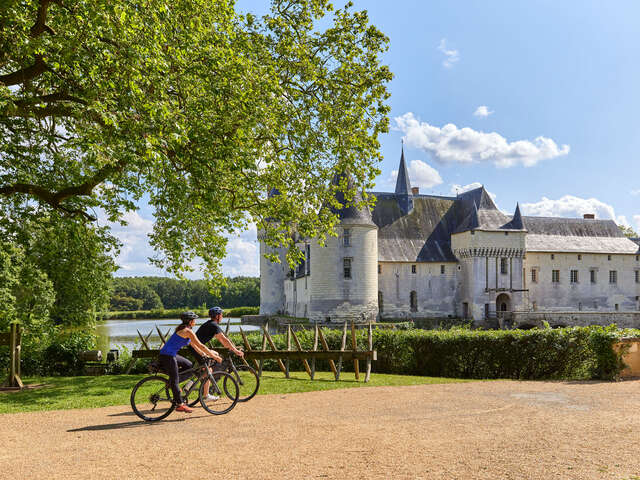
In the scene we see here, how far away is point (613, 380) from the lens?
11383mm

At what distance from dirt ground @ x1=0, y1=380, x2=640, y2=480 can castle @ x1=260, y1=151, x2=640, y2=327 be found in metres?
28.4

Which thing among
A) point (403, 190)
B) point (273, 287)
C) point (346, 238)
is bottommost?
point (273, 287)

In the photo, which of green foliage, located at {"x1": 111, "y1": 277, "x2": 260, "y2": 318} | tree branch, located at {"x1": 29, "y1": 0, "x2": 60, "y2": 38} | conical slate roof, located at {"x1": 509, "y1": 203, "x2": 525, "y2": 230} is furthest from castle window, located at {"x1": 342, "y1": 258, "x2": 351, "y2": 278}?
green foliage, located at {"x1": 111, "y1": 277, "x2": 260, "y2": 318}

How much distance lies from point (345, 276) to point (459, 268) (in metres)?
12.6

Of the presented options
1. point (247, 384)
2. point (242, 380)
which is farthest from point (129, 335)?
point (242, 380)

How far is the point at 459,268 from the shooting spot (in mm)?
45312

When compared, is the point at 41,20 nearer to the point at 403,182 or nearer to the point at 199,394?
the point at 199,394

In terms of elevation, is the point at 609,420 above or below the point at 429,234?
below

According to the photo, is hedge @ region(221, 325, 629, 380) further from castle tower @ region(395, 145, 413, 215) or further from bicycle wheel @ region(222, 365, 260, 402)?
castle tower @ region(395, 145, 413, 215)

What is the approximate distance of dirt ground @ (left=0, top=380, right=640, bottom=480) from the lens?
5199 mm

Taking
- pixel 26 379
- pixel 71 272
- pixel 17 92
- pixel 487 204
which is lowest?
pixel 26 379

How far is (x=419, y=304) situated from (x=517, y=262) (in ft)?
30.9

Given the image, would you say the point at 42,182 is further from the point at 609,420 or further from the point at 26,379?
the point at 609,420

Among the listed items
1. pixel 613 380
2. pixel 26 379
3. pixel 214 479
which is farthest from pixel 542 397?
pixel 26 379
